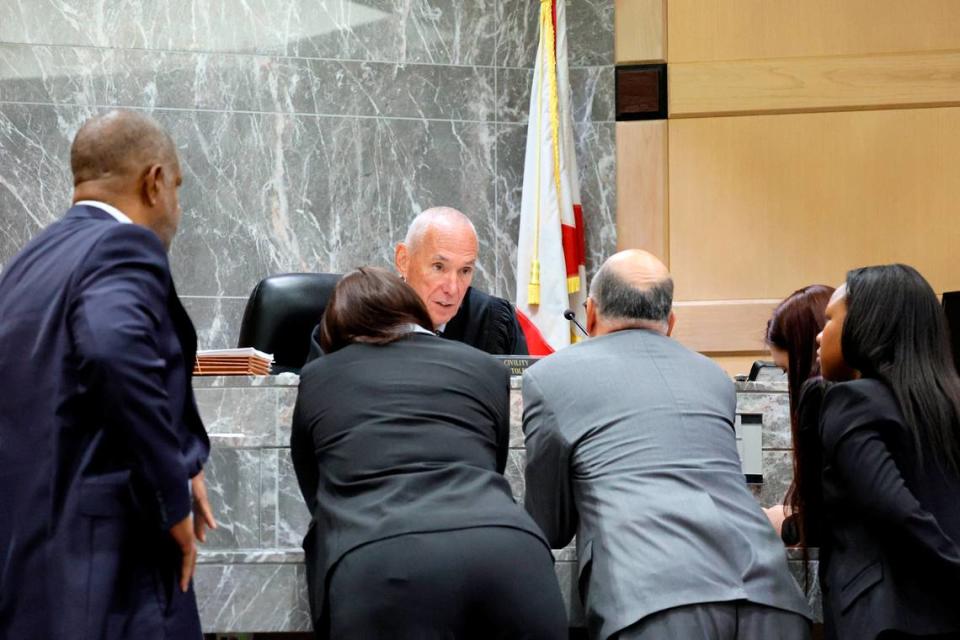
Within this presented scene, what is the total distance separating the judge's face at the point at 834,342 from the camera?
283cm

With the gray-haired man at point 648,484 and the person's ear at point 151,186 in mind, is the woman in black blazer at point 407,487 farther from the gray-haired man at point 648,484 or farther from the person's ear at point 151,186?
the person's ear at point 151,186

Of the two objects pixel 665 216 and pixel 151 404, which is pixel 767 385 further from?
pixel 665 216

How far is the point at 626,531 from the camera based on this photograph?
103 inches

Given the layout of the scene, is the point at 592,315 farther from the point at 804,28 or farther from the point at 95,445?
the point at 804,28

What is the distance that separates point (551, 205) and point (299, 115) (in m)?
1.29

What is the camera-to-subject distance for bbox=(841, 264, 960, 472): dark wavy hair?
103 inches

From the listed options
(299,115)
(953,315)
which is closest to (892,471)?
(953,315)

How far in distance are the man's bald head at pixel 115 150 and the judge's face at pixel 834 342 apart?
149cm

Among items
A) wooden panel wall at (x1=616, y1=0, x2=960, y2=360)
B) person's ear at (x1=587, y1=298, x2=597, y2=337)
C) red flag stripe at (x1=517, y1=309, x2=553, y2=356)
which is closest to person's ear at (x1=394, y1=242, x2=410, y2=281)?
red flag stripe at (x1=517, y1=309, x2=553, y2=356)

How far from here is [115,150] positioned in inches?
90.0

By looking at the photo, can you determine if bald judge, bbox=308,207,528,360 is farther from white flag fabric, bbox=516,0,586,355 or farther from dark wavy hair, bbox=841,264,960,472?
dark wavy hair, bbox=841,264,960,472

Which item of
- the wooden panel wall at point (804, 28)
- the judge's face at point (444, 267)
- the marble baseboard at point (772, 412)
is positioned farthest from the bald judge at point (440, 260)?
the wooden panel wall at point (804, 28)

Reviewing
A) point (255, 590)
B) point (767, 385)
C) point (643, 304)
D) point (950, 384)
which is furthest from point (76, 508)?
point (767, 385)

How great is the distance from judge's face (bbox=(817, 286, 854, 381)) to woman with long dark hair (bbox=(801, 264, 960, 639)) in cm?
5
